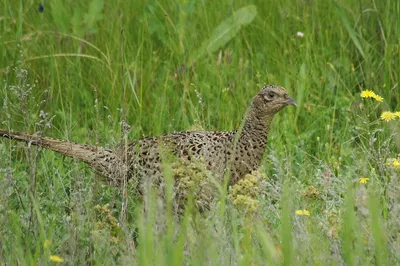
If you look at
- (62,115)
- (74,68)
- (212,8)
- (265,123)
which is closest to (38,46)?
(74,68)

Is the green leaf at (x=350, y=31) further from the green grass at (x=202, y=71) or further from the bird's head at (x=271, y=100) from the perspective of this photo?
the bird's head at (x=271, y=100)

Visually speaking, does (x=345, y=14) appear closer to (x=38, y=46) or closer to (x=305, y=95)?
(x=305, y=95)

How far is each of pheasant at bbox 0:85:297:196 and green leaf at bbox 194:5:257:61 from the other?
1053mm

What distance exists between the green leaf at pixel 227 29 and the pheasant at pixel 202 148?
1.05 metres

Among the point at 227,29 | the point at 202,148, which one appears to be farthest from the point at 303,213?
the point at 227,29

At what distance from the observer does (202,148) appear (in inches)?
227

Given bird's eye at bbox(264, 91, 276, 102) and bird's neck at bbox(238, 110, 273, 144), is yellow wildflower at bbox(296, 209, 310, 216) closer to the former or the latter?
bird's neck at bbox(238, 110, 273, 144)

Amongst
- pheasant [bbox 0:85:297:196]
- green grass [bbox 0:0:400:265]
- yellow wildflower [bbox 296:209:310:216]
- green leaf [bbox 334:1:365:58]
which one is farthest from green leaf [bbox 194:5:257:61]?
yellow wildflower [bbox 296:209:310:216]

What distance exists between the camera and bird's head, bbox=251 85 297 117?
Result: 20.0 feet

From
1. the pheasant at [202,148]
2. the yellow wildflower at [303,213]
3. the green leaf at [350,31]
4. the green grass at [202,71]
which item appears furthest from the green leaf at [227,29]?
the yellow wildflower at [303,213]

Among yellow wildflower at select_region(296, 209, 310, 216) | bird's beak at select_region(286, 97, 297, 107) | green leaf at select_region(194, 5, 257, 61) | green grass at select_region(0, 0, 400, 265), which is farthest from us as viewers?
green leaf at select_region(194, 5, 257, 61)

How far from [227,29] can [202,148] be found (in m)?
1.62

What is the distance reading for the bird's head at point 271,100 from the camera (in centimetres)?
610

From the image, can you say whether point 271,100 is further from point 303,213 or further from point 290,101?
point 303,213
